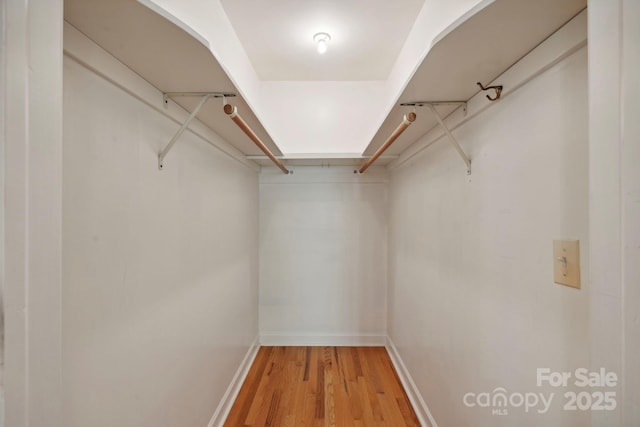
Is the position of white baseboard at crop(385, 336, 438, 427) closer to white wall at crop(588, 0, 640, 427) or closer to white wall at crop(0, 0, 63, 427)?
white wall at crop(588, 0, 640, 427)

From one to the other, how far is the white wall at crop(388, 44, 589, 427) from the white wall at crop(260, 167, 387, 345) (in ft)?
3.74

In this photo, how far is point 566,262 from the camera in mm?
809

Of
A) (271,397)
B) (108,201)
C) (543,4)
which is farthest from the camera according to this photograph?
(271,397)

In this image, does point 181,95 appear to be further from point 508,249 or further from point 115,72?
point 508,249

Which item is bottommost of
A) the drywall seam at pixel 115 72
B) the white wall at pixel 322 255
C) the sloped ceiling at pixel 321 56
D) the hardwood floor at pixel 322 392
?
the hardwood floor at pixel 322 392

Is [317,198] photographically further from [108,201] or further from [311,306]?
[108,201]

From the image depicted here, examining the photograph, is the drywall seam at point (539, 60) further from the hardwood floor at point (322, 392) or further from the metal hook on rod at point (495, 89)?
the hardwood floor at point (322, 392)

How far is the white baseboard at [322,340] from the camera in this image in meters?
2.97

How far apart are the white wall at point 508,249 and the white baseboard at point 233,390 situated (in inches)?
54.5

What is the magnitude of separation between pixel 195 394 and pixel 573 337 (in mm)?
1704

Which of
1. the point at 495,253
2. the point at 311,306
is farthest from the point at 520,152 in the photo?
the point at 311,306

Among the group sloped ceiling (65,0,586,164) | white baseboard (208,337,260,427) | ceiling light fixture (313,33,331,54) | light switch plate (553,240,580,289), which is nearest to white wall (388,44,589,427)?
light switch plate (553,240,580,289)

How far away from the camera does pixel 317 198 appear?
3.00 meters

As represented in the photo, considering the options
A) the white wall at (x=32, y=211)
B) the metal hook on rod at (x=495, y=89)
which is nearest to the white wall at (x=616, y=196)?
the metal hook on rod at (x=495, y=89)
